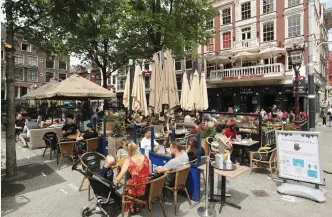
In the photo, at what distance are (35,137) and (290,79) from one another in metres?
19.3

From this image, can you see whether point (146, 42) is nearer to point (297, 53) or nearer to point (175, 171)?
point (297, 53)

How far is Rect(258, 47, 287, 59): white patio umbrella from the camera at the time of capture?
18734mm

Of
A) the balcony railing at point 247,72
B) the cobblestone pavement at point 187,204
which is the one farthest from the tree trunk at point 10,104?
the balcony railing at point 247,72

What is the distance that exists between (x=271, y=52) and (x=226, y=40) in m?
6.17

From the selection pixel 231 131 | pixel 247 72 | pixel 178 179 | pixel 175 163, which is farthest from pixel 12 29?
pixel 247 72

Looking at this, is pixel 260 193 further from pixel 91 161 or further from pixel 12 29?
pixel 12 29

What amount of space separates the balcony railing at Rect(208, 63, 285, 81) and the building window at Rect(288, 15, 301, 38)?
3.45 m

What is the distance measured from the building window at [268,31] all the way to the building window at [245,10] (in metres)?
2.10

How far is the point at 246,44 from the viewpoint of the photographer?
72.4 feet

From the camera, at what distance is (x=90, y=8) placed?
20.8 ft

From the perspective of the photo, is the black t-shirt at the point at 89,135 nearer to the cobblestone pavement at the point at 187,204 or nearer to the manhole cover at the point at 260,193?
the cobblestone pavement at the point at 187,204

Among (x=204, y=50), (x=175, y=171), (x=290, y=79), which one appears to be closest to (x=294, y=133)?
(x=175, y=171)

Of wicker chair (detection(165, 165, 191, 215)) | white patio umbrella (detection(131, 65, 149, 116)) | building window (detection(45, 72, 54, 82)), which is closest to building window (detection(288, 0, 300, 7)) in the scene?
white patio umbrella (detection(131, 65, 149, 116))

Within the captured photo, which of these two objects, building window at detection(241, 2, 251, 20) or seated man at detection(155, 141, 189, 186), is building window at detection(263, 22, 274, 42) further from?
seated man at detection(155, 141, 189, 186)
